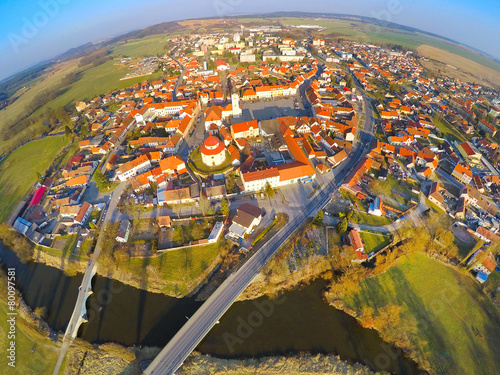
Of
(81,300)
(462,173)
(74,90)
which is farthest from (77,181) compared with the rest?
(74,90)

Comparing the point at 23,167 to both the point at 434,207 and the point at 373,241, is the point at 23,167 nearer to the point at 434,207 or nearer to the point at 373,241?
the point at 373,241

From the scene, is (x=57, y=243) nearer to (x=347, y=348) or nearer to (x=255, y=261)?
(x=255, y=261)

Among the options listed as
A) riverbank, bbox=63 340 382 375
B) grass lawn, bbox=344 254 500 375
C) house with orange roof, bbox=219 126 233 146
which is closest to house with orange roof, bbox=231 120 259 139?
house with orange roof, bbox=219 126 233 146

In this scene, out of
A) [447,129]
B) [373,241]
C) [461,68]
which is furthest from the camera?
[461,68]

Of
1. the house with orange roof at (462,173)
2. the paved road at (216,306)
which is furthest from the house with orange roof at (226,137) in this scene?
the house with orange roof at (462,173)

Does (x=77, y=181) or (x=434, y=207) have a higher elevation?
(x=434, y=207)

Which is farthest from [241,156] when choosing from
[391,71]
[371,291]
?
[391,71]

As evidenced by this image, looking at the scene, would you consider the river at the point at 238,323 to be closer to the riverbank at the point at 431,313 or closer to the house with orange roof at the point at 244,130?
the riverbank at the point at 431,313
